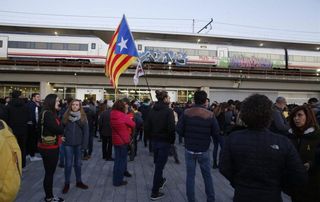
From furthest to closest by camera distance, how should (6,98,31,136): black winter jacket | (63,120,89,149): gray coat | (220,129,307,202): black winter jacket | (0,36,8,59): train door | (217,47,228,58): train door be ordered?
(217,47,228,58): train door < (0,36,8,59): train door < (6,98,31,136): black winter jacket < (63,120,89,149): gray coat < (220,129,307,202): black winter jacket

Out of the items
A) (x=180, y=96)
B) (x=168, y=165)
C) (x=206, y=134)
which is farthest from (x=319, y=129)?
(x=180, y=96)

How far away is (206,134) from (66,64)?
30897 mm

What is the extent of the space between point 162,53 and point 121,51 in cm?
2685

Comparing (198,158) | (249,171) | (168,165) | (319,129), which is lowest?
(168,165)

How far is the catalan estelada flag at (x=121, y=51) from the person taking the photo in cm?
928

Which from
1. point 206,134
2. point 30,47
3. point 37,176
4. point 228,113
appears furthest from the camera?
point 30,47

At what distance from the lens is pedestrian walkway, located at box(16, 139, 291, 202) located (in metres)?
6.24

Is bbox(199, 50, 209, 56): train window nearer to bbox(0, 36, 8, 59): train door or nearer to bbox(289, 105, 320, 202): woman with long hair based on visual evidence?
bbox(0, 36, 8, 59): train door

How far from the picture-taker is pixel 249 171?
2.76 m

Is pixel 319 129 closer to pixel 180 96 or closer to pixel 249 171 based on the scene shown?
pixel 249 171

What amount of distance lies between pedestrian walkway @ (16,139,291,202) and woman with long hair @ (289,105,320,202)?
3.17 meters

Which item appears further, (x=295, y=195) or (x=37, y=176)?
(x=37, y=176)

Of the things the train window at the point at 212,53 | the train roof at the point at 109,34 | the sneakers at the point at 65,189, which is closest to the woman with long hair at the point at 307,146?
the sneakers at the point at 65,189

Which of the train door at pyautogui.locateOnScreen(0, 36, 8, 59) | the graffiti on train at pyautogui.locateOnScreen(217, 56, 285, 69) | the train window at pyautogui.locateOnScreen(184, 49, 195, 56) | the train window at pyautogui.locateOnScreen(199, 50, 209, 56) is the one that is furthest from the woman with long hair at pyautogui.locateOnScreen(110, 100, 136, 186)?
the graffiti on train at pyautogui.locateOnScreen(217, 56, 285, 69)
